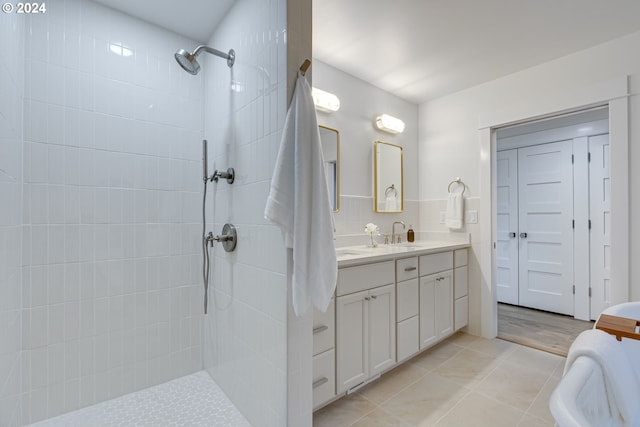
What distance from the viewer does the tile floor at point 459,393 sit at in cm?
162

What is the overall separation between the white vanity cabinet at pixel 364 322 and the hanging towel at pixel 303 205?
490 millimetres

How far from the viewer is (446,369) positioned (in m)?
2.17

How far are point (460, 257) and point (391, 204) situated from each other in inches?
31.8

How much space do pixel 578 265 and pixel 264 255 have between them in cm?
366

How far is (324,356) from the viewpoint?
5.16 feet

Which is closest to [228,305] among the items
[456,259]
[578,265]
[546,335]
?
[456,259]

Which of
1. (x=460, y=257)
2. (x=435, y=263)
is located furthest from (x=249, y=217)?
(x=460, y=257)

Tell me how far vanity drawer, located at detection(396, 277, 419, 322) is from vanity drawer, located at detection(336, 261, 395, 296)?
13 centimetres

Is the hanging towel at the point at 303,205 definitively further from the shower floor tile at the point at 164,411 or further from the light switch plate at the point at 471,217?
the light switch plate at the point at 471,217

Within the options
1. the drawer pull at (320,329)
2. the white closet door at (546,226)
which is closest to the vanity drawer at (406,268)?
the drawer pull at (320,329)

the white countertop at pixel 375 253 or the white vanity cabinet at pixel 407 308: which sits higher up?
the white countertop at pixel 375 253

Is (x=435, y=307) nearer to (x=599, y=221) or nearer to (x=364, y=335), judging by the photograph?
(x=364, y=335)

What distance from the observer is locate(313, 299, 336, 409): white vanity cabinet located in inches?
60.6

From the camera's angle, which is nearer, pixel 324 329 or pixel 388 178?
pixel 324 329
